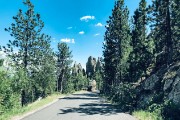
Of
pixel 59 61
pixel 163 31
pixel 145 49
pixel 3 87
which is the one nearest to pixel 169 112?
pixel 3 87

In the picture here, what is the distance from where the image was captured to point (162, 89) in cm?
2488

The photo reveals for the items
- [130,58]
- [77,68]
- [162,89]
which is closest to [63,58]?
[130,58]

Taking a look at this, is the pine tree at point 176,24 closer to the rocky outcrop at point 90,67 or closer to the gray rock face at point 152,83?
the gray rock face at point 152,83

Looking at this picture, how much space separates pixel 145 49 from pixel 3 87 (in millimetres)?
23988

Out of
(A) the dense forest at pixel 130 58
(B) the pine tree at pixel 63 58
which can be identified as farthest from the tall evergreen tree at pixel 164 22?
(B) the pine tree at pixel 63 58

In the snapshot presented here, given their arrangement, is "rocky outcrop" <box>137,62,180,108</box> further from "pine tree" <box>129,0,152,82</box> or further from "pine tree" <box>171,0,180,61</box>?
"pine tree" <box>129,0,152,82</box>

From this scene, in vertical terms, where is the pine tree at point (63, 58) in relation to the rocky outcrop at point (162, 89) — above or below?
above

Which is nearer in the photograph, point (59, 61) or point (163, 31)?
point (163, 31)

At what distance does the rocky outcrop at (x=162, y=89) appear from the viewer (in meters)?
19.6


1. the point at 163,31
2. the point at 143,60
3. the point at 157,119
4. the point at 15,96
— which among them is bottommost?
the point at 157,119

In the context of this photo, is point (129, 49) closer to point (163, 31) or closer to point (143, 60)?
point (143, 60)

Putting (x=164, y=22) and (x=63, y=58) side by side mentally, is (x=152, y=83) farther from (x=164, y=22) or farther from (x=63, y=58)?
(x=63, y=58)

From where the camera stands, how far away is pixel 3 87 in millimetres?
20219

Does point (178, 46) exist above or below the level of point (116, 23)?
below
